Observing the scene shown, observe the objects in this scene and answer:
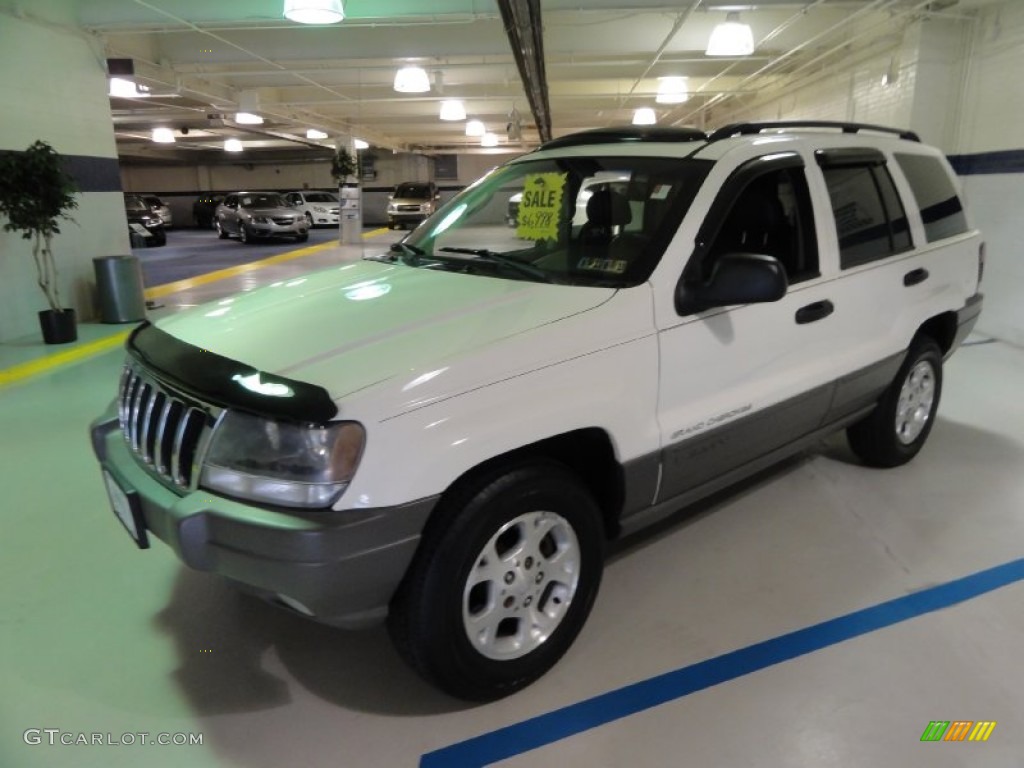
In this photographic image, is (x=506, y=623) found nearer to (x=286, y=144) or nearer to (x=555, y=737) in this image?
(x=555, y=737)

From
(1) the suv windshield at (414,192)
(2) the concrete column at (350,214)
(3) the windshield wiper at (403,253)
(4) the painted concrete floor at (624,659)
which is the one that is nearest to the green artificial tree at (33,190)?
(4) the painted concrete floor at (624,659)

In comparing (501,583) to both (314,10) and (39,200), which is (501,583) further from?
(39,200)

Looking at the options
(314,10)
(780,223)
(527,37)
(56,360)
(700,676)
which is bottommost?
(700,676)

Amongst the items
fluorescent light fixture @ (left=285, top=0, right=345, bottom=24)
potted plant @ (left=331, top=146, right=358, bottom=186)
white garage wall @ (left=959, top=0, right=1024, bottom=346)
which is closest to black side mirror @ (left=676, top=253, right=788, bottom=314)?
fluorescent light fixture @ (left=285, top=0, right=345, bottom=24)

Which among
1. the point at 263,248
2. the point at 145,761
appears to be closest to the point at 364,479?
the point at 145,761

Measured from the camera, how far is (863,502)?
11.8ft

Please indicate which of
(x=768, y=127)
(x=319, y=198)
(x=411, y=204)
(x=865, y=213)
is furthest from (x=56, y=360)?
(x=319, y=198)

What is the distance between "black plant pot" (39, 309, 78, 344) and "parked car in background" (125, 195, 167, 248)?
43.4ft

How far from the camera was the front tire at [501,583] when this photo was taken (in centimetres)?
198

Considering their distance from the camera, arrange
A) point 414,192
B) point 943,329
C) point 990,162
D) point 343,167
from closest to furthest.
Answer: point 943,329 < point 990,162 < point 343,167 < point 414,192

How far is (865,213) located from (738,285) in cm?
136

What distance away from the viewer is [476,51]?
9.84 meters

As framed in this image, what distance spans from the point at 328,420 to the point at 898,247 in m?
2.94

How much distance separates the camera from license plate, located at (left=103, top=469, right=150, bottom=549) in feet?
7.06
